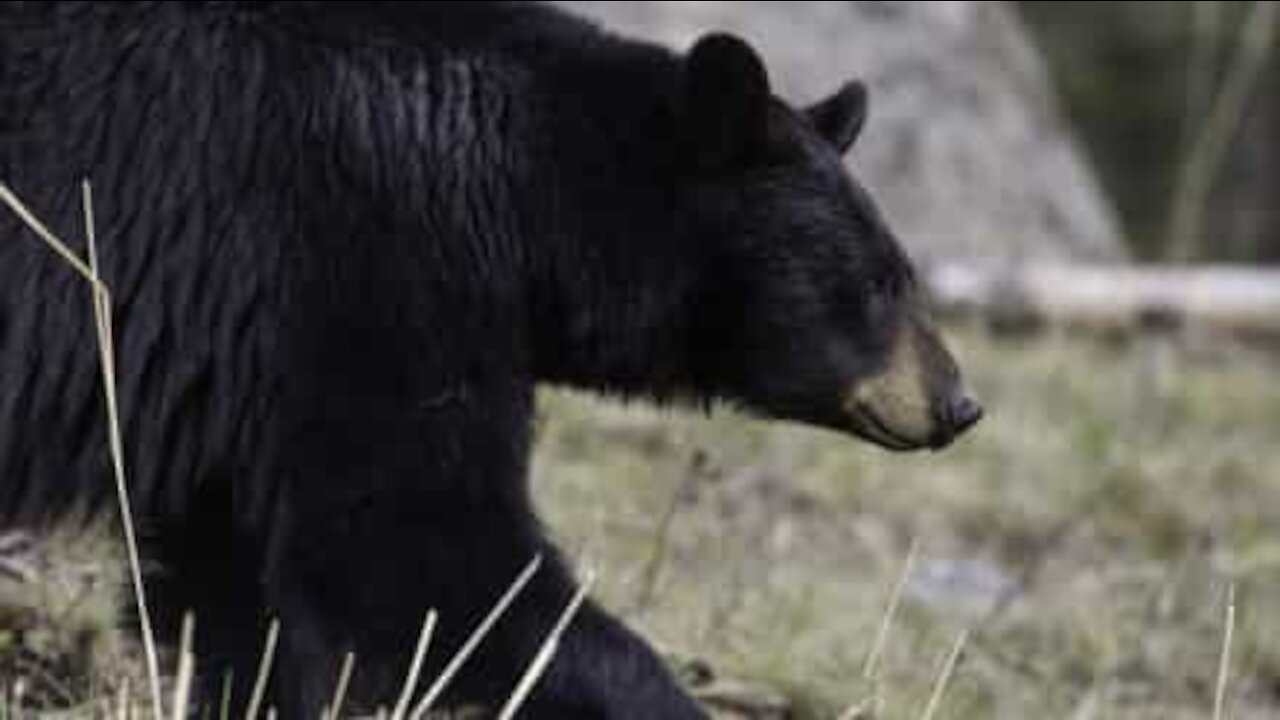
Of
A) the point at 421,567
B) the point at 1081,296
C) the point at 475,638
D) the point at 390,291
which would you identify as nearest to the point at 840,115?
the point at 390,291

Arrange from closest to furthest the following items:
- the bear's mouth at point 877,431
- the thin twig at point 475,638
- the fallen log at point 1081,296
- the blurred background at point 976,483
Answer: the thin twig at point 475,638, the bear's mouth at point 877,431, the blurred background at point 976,483, the fallen log at point 1081,296

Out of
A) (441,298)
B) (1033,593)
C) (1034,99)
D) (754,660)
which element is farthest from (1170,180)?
(441,298)

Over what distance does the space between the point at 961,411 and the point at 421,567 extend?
1.05 m

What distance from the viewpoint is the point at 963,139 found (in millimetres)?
10828

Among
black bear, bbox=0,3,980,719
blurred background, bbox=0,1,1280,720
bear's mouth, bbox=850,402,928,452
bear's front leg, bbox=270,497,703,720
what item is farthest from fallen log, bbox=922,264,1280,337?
bear's front leg, bbox=270,497,703,720

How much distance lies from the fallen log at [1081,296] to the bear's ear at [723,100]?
17.7 ft

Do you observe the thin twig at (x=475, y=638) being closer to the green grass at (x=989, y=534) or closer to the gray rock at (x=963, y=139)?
the green grass at (x=989, y=534)

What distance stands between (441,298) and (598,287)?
37 centimetres

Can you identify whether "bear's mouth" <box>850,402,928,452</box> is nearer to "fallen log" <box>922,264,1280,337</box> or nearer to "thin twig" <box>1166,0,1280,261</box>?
"thin twig" <box>1166,0,1280,261</box>

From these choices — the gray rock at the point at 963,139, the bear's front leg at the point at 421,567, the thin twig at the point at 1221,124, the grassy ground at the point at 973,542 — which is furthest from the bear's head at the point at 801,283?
the gray rock at the point at 963,139

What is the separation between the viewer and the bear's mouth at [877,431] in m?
4.64

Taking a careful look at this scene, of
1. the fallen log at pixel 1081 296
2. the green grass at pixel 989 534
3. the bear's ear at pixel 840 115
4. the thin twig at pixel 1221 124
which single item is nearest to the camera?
the bear's ear at pixel 840 115

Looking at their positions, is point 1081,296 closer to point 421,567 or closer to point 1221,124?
point 1221,124

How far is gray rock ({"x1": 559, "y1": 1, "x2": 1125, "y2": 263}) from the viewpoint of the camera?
32.9 ft
